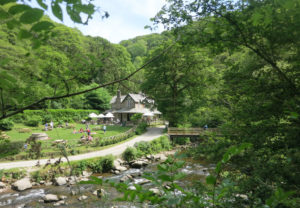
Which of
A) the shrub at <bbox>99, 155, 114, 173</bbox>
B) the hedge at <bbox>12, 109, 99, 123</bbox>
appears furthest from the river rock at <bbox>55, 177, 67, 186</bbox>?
the hedge at <bbox>12, 109, 99, 123</bbox>

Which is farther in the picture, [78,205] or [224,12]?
[78,205]

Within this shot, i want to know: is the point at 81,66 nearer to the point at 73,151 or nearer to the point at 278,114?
the point at 278,114

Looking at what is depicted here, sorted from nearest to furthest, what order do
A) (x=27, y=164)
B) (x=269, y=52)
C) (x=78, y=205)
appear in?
(x=269, y=52), (x=78, y=205), (x=27, y=164)

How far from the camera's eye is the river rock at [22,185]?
371 inches

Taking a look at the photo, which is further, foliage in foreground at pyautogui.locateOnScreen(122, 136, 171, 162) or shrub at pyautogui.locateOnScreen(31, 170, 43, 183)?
foliage in foreground at pyautogui.locateOnScreen(122, 136, 171, 162)

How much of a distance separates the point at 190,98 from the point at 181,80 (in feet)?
8.42

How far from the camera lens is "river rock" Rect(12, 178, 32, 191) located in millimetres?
9430

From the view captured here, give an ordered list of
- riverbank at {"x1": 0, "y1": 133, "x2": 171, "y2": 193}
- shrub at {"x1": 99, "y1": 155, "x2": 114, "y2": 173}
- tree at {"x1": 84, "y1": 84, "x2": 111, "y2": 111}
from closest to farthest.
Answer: riverbank at {"x1": 0, "y1": 133, "x2": 171, "y2": 193}
shrub at {"x1": 99, "y1": 155, "x2": 114, "y2": 173}
tree at {"x1": 84, "y1": 84, "x2": 111, "y2": 111}

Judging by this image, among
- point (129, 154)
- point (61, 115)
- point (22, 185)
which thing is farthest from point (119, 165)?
point (61, 115)

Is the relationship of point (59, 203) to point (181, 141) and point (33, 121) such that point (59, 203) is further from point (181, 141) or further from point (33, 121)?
point (33, 121)

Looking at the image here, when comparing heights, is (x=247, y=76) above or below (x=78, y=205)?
above

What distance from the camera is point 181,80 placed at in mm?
21453

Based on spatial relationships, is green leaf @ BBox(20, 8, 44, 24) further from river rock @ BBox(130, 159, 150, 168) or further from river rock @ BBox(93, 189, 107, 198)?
river rock @ BBox(130, 159, 150, 168)

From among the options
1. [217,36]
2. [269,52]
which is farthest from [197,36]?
[269,52]
